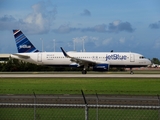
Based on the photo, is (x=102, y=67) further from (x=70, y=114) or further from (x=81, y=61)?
(x=70, y=114)

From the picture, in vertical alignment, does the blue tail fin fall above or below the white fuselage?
above

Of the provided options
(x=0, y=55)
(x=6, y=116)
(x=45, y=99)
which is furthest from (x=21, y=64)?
(x=6, y=116)

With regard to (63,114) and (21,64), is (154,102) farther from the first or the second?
(21,64)

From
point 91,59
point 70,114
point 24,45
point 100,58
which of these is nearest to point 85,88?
point 70,114

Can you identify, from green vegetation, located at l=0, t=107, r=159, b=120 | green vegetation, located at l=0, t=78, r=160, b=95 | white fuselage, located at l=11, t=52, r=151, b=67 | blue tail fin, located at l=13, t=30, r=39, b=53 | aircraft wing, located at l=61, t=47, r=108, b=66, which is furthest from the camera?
blue tail fin, located at l=13, t=30, r=39, b=53

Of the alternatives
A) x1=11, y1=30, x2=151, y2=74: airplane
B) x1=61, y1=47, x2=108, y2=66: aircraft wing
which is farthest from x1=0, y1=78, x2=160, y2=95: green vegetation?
x1=11, y1=30, x2=151, y2=74: airplane

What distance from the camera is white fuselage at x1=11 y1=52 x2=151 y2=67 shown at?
65312 millimetres

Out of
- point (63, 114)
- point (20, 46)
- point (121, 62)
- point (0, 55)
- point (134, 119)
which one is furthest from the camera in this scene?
point (0, 55)

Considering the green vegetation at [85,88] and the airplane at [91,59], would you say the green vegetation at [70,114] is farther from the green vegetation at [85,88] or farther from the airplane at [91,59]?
the airplane at [91,59]

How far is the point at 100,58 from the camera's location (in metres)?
66.1

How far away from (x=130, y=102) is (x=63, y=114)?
4.63 metres

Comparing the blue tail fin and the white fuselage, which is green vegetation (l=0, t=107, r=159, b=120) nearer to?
the white fuselage

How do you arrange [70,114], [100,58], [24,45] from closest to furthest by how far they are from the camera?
[70,114] < [100,58] < [24,45]

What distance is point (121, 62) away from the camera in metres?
65.3
